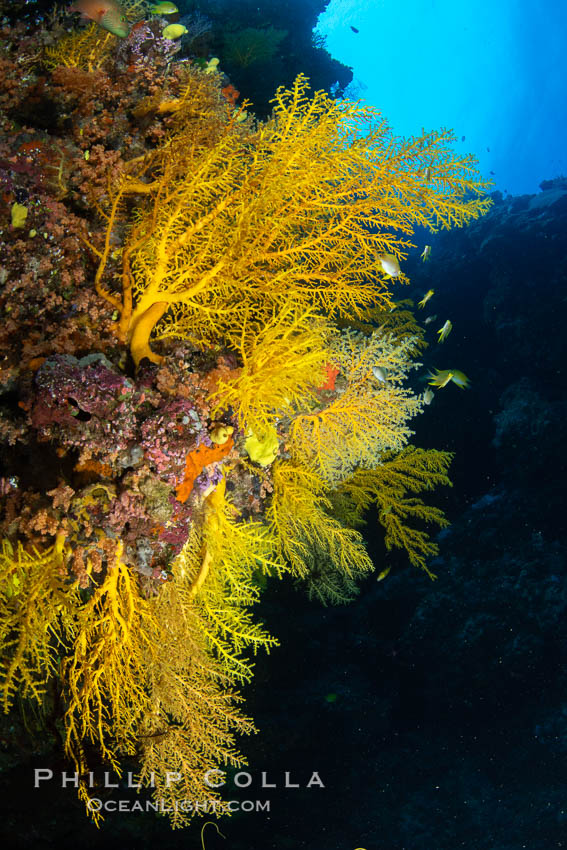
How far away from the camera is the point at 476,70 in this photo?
79.8 metres

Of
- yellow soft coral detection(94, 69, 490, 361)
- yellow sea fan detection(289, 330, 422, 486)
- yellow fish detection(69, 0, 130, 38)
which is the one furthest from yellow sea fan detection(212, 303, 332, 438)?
yellow fish detection(69, 0, 130, 38)

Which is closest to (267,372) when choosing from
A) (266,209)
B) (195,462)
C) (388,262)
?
(195,462)

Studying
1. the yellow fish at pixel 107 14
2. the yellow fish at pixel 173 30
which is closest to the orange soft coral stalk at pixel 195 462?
the yellow fish at pixel 107 14

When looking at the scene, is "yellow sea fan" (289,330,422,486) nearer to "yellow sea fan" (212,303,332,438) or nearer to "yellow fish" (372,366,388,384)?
"yellow fish" (372,366,388,384)

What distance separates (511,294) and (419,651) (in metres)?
8.40

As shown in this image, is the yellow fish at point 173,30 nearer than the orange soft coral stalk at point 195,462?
No

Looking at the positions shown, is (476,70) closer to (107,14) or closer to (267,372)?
(107,14)

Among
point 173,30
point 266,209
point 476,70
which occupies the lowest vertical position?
point 266,209

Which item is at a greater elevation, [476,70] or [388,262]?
[476,70]

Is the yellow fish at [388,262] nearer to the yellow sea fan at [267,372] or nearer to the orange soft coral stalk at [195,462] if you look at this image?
the yellow sea fan at [267,372]

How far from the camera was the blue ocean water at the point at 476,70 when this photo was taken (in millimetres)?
60094

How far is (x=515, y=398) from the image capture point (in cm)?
898

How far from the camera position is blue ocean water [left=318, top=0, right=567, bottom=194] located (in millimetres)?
60094

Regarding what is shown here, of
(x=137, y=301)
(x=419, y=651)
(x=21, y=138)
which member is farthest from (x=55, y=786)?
(x=21, y=138)
